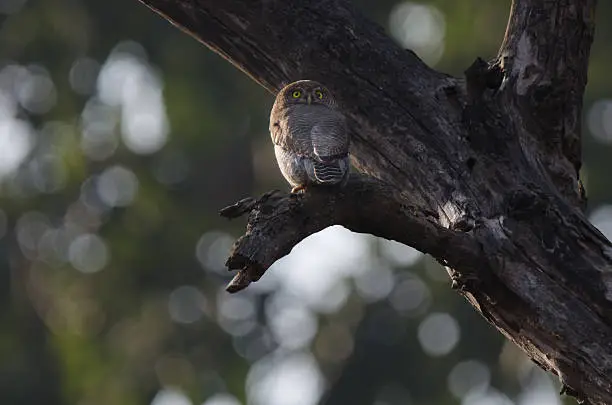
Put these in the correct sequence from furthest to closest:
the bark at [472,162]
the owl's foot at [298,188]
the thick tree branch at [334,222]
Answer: the owl's foot at [298,188], the bark at [472,162], the thick tree branch at [334,222]

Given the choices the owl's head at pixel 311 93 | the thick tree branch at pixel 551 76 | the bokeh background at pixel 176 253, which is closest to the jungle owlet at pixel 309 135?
the owl's head at pixel 311 93

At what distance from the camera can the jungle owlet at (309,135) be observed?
3928 mm

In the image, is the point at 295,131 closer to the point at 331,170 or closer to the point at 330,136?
the point at 330,136

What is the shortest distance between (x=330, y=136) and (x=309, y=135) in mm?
149

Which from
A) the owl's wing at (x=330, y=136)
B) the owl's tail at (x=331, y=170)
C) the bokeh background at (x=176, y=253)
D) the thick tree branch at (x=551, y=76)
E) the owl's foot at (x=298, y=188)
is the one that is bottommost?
the bokeh background at (x=176, y=253)

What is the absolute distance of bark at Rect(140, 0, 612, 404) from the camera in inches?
147

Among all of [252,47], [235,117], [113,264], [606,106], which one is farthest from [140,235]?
[252,47]

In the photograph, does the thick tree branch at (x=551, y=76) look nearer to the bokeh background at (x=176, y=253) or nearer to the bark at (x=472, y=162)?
the bark at (x=472, y=162)

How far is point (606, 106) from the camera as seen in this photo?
12.4 metres

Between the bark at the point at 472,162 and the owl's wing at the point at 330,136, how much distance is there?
0.10 metres

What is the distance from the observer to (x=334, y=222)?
3678 mm

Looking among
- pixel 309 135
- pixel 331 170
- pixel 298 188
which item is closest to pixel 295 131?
pixel 309 135

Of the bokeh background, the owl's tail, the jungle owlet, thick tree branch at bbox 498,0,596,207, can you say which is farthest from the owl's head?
the bokeh background

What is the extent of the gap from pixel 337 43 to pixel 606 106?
27.8 feet
